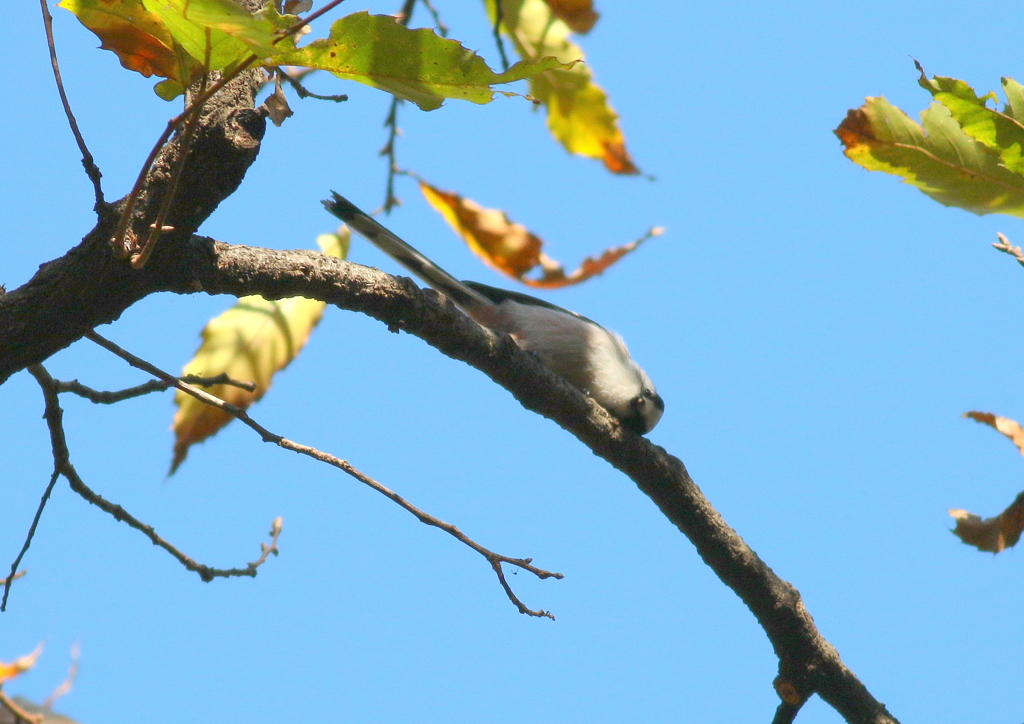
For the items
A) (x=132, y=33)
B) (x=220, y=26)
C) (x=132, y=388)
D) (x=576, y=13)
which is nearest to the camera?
(x=220, y=26)

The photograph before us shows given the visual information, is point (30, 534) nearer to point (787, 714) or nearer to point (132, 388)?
point (132, 388)

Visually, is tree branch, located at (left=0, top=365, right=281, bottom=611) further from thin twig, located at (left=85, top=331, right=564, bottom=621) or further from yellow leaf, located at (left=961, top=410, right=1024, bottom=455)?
yellow leaf, located at (left=961, top=410, right=1024, bottom=455)

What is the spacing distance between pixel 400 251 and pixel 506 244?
1.56ft

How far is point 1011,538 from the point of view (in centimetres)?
230

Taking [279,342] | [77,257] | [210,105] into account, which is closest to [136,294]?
[77,257]

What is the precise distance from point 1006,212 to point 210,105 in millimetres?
1986

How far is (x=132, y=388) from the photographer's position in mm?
2191

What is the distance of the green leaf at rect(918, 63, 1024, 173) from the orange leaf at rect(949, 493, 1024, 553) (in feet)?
3.09

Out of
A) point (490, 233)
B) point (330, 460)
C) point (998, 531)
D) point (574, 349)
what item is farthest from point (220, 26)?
point (574, 349)

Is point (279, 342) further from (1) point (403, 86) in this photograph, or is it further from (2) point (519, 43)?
(1) point (403, 86)

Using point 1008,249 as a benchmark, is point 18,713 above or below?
below

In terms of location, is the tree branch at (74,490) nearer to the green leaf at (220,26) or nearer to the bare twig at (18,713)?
the bare twig at (18,713)

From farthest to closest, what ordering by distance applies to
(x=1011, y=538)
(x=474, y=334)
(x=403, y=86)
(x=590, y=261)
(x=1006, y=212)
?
(x=590, y=261) < (x=474, y=334) < (x=1011, y=538) < (x=1006, y=212) < (x=403, y=86)

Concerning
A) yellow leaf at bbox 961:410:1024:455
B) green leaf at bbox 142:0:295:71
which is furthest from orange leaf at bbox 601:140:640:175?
green leaf at bbox 142:0:295:71
